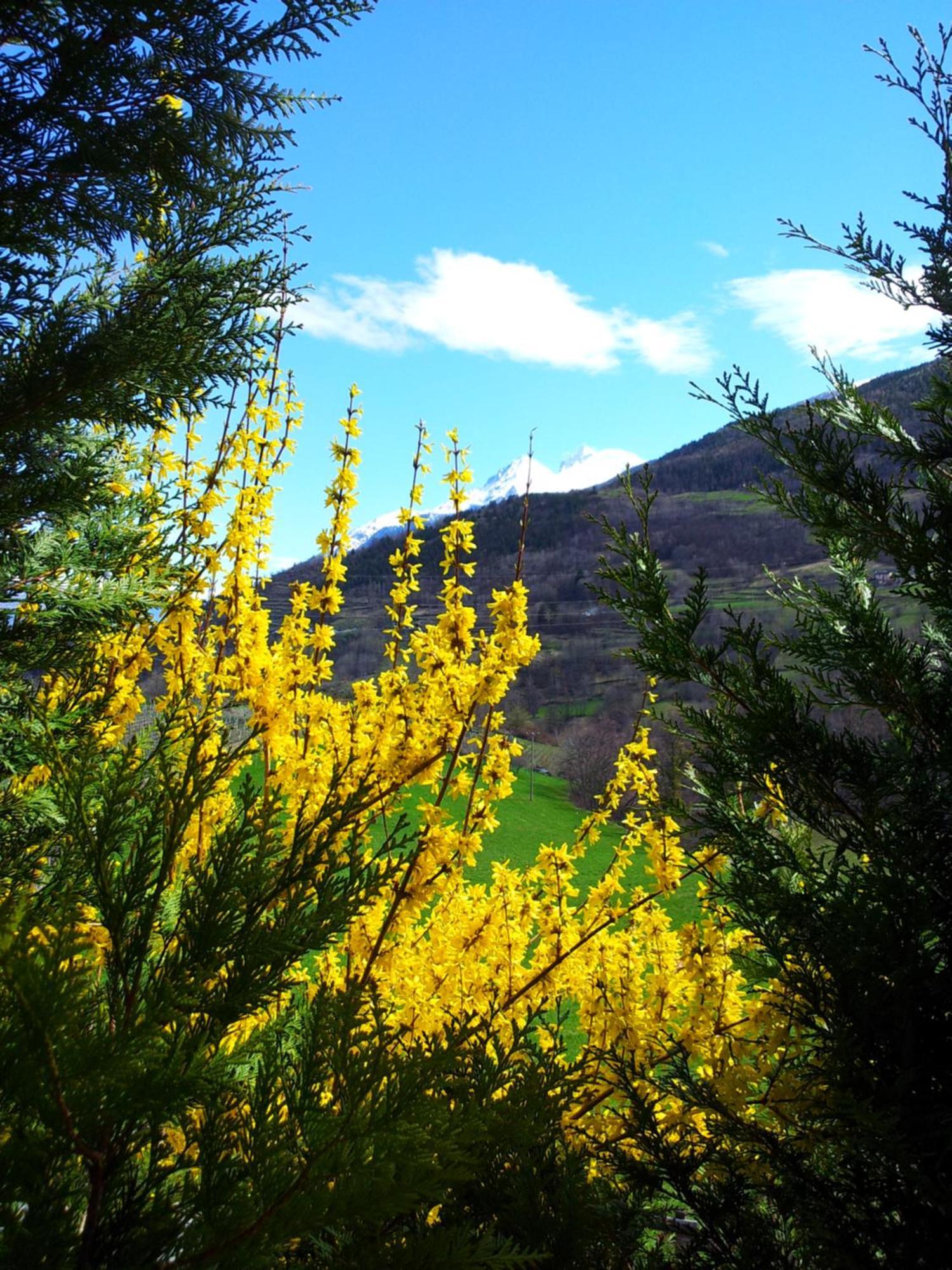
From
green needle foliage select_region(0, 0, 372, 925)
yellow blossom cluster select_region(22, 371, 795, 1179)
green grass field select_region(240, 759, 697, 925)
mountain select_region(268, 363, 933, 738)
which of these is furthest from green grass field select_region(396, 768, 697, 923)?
green needle foliage select_region(0, 0, 372, 925)

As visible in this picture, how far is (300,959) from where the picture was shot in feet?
4.44

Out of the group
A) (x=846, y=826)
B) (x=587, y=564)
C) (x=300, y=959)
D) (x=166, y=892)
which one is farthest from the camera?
(x=587, y=564)

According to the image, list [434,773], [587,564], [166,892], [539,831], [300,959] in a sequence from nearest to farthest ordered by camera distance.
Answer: [300,959], [166,892], [434,773], [539,831], [587,564]

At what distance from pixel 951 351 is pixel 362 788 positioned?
194 centimetres

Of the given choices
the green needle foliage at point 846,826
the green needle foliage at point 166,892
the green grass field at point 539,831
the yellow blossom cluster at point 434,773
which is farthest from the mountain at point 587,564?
the green needle foliage at point 846,826

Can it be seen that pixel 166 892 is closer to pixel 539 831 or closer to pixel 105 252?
pixel 105 252

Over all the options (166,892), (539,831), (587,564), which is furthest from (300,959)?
(587,564)

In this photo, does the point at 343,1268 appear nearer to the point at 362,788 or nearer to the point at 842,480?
the point at 362,788

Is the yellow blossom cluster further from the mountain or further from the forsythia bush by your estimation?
the mountain

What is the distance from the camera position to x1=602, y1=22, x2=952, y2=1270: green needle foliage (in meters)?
1.64

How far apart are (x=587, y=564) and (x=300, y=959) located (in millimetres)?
64679

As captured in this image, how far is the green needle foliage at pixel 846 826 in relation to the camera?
1.64 m

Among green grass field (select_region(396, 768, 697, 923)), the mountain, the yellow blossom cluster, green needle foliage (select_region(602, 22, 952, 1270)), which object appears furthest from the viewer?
the mountain

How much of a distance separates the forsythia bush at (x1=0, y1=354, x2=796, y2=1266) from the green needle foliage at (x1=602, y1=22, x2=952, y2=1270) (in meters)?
0.22
